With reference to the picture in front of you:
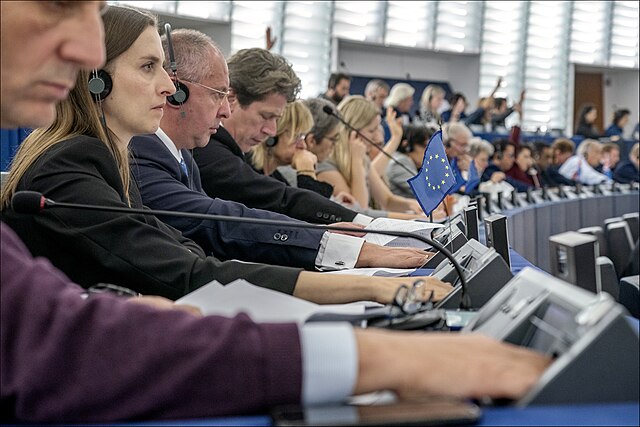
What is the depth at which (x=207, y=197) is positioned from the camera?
2.21 meters

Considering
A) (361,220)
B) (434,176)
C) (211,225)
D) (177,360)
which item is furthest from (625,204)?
(177,360)

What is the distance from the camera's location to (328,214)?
2906 millimetres

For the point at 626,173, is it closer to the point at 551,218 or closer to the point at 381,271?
the point at 551,218

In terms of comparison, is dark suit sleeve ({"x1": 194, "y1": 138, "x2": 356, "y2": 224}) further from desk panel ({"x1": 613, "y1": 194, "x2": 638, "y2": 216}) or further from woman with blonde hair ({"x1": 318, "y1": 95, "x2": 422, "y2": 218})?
desk panel ({"x1": 613, "y1": 194, "x2": 638, "y2": 216})

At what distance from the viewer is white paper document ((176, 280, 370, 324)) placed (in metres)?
1.13

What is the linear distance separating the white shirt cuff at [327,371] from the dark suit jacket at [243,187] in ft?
6.80

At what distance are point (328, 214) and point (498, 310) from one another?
1.88 m

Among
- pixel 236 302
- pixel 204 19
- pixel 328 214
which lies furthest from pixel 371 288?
pixel 204 19

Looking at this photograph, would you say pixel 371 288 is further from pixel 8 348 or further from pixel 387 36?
pixel 387 36

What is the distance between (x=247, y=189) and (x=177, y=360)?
2.14 m

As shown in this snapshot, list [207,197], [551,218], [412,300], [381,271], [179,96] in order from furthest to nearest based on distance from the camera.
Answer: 1. [551,218]
2. [179,96]
3. [207,197]
4. [381,271]
5. [412,300]

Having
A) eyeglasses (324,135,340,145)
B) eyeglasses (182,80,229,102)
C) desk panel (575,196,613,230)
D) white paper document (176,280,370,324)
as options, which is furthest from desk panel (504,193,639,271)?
white paper document (176,280,370,324)

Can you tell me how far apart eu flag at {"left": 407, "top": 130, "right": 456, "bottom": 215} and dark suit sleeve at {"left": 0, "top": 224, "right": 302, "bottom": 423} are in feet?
4.83

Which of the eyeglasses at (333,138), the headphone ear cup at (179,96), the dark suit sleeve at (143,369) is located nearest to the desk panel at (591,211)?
the eyeglasses at (333,138)
